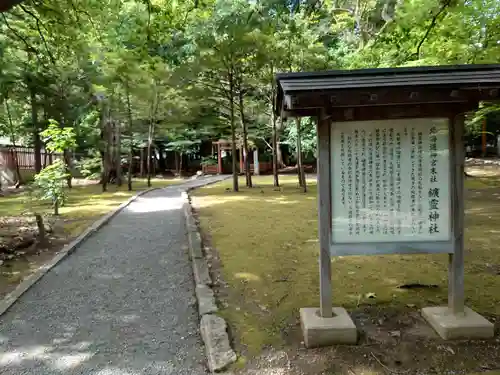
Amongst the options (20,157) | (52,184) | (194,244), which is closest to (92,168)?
(20,157)

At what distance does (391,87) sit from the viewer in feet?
11.6

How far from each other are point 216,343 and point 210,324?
0.41 m

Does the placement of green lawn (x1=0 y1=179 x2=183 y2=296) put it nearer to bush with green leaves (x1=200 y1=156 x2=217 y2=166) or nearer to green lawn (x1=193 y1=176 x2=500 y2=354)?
green lawn (x1=193 y1=176 x2=500 y2=354)

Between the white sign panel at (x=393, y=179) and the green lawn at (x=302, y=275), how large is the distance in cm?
116

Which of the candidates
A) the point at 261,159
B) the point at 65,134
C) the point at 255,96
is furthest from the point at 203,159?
the point at 65,134

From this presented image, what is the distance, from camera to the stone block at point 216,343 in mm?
3564

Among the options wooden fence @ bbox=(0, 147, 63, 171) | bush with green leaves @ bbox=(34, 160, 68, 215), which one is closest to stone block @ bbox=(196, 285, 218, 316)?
bush with green leaves @ bbox=(34, 160, 68, 215)

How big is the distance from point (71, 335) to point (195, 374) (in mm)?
1546

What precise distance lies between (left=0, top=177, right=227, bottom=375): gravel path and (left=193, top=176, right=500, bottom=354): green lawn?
62cm

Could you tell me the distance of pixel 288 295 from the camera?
17.4ft

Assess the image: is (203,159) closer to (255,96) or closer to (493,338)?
(255,96)

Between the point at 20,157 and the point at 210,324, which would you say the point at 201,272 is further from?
the point at 20,157

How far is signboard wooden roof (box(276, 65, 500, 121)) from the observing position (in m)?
3.55

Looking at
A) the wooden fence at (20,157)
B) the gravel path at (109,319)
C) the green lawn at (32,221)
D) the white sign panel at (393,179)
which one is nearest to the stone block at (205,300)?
the gravel path at (109,319)
